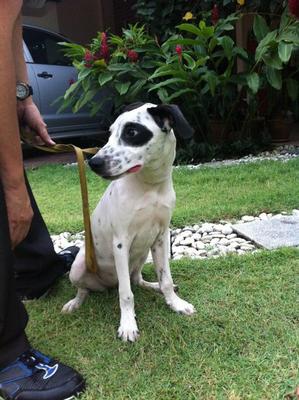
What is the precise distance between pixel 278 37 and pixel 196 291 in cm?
386

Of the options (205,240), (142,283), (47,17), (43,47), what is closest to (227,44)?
(205,240)

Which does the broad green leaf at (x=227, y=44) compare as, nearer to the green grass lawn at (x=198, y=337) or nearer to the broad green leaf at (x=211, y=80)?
the broad green leaf at (x=211, y=80)

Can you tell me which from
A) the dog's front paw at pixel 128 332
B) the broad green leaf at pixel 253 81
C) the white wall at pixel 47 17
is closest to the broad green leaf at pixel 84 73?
the broad green leaf at pixel 253 81

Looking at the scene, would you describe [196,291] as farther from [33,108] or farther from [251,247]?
[33,108]

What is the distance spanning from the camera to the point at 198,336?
2.19m

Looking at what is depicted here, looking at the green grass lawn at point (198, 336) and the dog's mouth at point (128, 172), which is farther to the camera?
the dog's mouth at point (128, 172)

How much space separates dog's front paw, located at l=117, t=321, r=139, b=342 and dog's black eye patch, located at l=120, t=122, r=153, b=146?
0.82 m

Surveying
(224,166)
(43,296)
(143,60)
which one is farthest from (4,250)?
(143,60)

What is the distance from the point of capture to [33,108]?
2236 mm

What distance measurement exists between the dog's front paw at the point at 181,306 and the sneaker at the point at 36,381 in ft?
2.18

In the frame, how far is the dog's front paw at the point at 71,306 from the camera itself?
100.0 inches

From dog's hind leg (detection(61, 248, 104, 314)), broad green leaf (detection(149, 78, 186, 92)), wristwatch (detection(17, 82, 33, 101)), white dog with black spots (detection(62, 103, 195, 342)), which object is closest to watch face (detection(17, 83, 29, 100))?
wristwatch (detection(17, 82, 33, 101))

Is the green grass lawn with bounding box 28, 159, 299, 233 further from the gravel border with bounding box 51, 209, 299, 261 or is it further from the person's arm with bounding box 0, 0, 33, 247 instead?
the person's arm with bounding box 0, 0, 33, 247

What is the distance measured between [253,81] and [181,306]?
3822 mm
